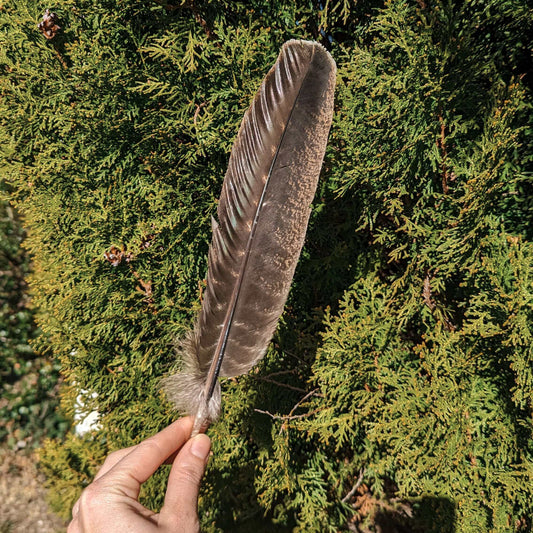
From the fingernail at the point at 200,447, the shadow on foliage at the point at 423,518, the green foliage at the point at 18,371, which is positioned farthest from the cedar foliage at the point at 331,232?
the green foliage at the point at 18,371

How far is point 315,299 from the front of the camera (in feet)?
8.95

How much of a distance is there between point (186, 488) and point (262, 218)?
1.07m

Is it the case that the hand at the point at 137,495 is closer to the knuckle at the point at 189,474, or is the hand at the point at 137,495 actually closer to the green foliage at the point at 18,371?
the knuckle at the point at 189,474

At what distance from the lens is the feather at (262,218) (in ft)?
5.31

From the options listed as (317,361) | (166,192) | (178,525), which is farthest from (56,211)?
(178,525)

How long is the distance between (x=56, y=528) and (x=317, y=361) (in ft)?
15.3

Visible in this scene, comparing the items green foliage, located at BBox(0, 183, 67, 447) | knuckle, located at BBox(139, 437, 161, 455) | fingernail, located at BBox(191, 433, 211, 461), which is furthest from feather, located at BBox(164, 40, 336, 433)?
green foliage, located at BBox(0, 183, 67, 447)

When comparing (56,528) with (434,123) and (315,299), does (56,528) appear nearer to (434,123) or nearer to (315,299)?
(315,299)

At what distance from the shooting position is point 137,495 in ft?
4.36

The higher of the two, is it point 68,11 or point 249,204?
point 68,11

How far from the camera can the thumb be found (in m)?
1.25

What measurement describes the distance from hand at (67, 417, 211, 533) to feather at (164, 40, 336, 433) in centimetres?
17

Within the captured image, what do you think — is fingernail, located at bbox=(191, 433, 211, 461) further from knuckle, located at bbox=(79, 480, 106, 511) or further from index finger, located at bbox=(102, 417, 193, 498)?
knuckle, located at bbox=(79, 480, 106, 511)

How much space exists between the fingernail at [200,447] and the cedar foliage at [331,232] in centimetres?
93
